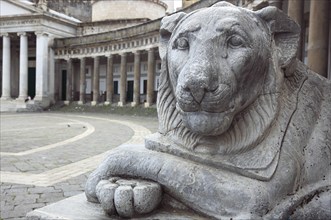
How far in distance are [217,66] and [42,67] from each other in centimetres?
3733

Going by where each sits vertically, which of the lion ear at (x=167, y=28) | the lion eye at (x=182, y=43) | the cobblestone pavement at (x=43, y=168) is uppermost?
the lion ear at (x=167, y=28)

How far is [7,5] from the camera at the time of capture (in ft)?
121

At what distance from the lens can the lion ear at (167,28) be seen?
2.33 m

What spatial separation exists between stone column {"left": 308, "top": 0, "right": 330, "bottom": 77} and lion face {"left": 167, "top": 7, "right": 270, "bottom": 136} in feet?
36.9

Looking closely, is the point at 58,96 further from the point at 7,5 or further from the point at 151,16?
the point at 151,16

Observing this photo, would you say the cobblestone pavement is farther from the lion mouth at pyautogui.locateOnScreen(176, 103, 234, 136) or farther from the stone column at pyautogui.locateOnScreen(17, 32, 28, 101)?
the stone column at pyautogui.locateOnScreen(17, 32, 28, 101)

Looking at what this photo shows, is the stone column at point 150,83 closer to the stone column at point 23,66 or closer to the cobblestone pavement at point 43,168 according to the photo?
the stone column at point 23,66

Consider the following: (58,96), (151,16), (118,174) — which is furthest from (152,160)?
(151,16)

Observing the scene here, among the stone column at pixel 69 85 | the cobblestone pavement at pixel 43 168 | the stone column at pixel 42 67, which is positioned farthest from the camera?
the stone column at pixel 69 85

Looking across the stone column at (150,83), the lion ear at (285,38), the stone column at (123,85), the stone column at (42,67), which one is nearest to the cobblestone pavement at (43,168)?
the lion ear at (285,38)

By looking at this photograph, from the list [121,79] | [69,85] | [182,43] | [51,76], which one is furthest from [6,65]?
[182,43]

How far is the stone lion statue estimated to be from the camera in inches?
76.7

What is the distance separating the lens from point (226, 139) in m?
2.12

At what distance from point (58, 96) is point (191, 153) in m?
39.1
